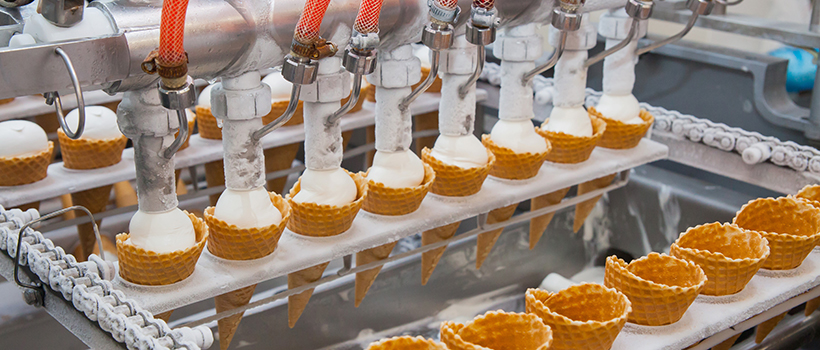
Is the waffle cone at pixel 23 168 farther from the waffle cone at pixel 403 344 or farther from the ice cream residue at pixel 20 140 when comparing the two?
the waffle cone at pixel 403 344

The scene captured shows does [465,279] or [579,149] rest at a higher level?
[579,149]

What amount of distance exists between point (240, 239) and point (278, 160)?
72 centimetres

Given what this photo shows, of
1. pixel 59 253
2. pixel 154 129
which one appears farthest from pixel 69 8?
pixel 59 253

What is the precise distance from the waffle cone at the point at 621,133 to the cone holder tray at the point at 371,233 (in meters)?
0.01

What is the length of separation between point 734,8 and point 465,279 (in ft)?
4.83

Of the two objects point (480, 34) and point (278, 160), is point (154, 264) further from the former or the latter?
point (278, 160)

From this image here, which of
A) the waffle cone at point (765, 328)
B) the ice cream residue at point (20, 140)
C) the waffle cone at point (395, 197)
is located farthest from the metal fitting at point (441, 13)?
the ice cream residue at point (20, 140)

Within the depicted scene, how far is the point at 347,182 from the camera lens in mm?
1165

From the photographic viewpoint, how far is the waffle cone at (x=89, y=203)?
1495 mm

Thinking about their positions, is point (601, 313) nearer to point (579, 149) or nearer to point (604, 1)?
point (579, 149)

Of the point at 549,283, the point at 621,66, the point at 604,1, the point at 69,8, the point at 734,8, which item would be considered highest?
the point at 69,8

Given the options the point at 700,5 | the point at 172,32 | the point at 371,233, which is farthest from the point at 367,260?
the point at 700,5

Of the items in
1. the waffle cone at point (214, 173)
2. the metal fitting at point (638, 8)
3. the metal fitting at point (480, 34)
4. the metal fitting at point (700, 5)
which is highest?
the metal fitting at point (480, 34)

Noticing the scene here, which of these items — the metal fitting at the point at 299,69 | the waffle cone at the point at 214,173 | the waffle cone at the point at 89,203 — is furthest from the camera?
the waffle cone at the point at 214,173
